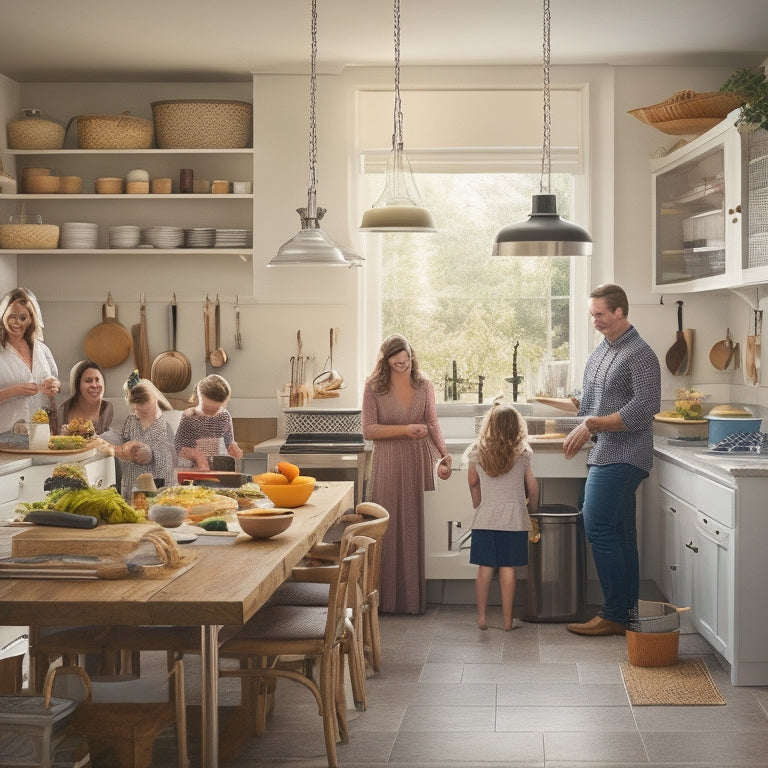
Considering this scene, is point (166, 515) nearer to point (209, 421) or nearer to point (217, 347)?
point (209, 421)

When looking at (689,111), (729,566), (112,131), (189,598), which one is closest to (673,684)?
(729,566)

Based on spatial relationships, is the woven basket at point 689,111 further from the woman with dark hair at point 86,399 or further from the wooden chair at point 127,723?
the wooden chair at point 127,723

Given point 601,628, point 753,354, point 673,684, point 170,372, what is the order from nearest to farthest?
point 673,684 < point 601,628 < point 753,354 < point 170,372

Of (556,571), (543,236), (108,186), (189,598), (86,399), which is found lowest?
(556,571)

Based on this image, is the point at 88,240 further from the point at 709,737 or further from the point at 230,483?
the point at 709,737

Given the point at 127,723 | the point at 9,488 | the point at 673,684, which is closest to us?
the point at 127,723

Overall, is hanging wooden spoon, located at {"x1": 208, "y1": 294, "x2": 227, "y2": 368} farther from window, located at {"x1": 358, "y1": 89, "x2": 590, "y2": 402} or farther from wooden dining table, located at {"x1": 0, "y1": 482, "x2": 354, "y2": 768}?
wooden dining table, located at {"x1": 0, "y1": 482, "x2": 354, "y2": 768}

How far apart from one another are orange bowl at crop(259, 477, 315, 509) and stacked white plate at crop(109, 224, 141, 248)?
274 centimetres

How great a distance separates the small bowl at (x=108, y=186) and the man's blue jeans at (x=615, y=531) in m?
3.10

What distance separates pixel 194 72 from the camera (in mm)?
6539

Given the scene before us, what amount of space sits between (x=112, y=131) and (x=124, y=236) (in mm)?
582

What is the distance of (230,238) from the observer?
657 cm

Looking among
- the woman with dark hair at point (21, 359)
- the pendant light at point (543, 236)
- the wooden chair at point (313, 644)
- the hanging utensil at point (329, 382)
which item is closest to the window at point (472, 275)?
the hanging utensil at point (329, 382)

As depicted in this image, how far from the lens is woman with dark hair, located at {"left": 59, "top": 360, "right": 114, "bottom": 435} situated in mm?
5938
